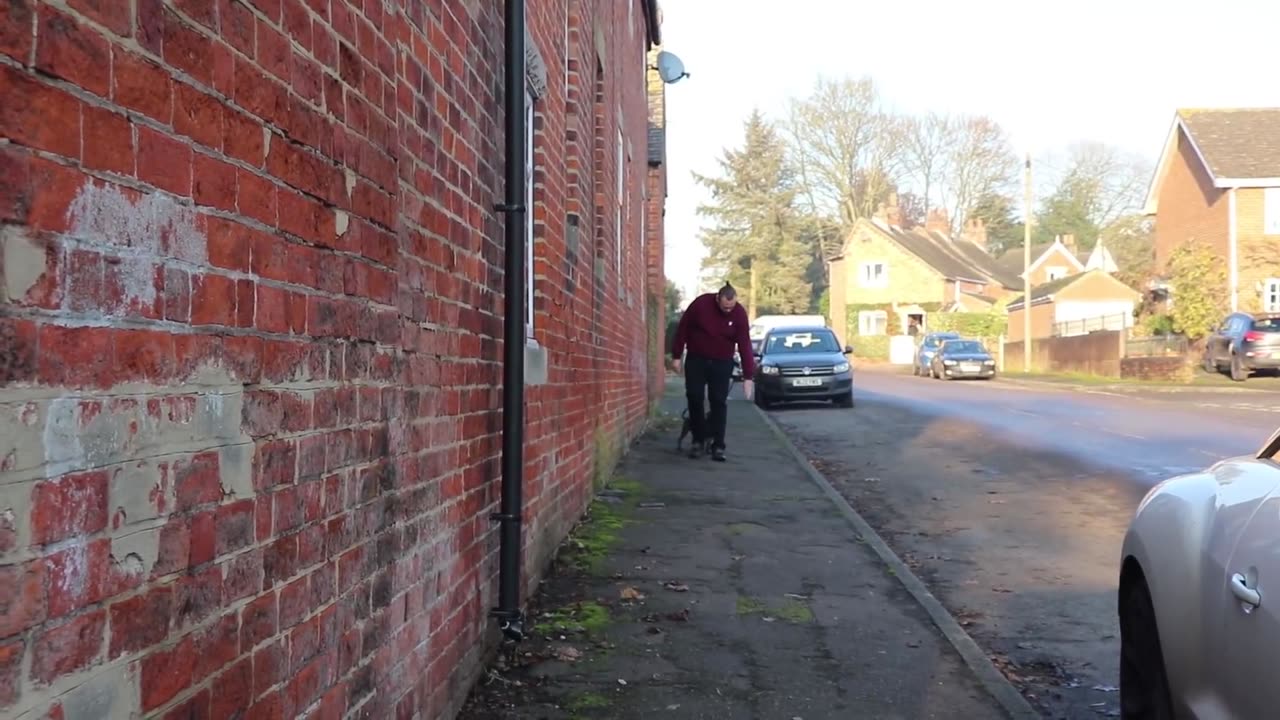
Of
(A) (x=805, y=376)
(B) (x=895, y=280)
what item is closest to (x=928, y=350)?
(A) (x=805, y=376)

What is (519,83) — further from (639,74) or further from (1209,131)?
(1209,131)

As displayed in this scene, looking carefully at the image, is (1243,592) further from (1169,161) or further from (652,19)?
(1169,161)

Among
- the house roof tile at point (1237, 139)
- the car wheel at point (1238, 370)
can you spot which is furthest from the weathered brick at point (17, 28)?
the house roof tile at point (1237, 139)

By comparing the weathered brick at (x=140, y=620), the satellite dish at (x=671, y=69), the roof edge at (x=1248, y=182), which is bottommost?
the weathered brick at (x=140, y=620)

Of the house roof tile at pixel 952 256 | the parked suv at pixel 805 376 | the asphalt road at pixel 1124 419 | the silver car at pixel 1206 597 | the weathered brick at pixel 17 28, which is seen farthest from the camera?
the house roof tile at pixel 952 256

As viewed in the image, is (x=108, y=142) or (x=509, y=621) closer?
(x=108, y=142)

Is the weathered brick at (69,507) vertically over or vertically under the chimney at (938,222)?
under

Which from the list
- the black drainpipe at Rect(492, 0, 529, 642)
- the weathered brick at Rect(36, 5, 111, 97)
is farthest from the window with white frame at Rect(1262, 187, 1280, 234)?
the weathered brick at Rect(36, 5, 111, 97)

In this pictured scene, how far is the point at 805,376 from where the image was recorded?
20.6m

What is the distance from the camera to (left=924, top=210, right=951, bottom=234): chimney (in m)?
71.2

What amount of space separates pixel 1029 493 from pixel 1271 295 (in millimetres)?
33045

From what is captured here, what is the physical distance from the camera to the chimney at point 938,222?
71250mm

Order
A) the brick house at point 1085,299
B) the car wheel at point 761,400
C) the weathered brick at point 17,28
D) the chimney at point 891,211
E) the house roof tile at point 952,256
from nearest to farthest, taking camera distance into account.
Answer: the weathered brick at point 17,28
the car wheel at point 761,400
the brick house at point 1085,299
the house roof tile at point 952,256
the chimney at point 891,211

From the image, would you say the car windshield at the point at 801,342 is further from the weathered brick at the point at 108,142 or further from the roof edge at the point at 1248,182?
the roof edge at the point at 1248,182
